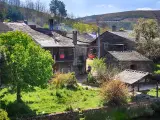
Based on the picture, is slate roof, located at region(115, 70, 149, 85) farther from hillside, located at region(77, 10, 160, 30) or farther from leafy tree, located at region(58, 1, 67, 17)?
leafy tree, located at region(58, 1, 67, 17)

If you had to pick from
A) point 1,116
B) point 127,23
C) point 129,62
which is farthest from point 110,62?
point 127,23

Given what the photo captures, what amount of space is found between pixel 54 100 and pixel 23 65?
4720 mm

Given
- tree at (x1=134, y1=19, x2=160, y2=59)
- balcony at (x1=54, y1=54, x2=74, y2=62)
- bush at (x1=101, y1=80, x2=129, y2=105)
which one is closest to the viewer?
bush at (x1=101, y1=80, x2=129, y2=105)

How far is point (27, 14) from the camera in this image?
117 meters

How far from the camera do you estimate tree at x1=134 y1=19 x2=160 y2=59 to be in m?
44.0

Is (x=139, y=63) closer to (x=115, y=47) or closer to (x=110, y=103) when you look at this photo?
(x=115, y=47)

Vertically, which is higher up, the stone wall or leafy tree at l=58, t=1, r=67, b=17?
leafy tree at l=58, t=1, r=67, b=17

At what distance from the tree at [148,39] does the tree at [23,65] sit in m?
26.0

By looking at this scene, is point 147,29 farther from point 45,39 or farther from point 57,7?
point 57,7

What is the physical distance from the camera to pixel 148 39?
1751 inches

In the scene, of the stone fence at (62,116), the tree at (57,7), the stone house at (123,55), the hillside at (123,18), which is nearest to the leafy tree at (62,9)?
the tree at (57,7)

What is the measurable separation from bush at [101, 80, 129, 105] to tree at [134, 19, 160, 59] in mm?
22872

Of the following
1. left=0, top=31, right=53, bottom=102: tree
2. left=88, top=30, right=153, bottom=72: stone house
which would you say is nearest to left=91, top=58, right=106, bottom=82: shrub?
left=88, top=30, right=153, bottom=72: stone house

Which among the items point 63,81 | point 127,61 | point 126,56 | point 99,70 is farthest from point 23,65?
point 126,56
